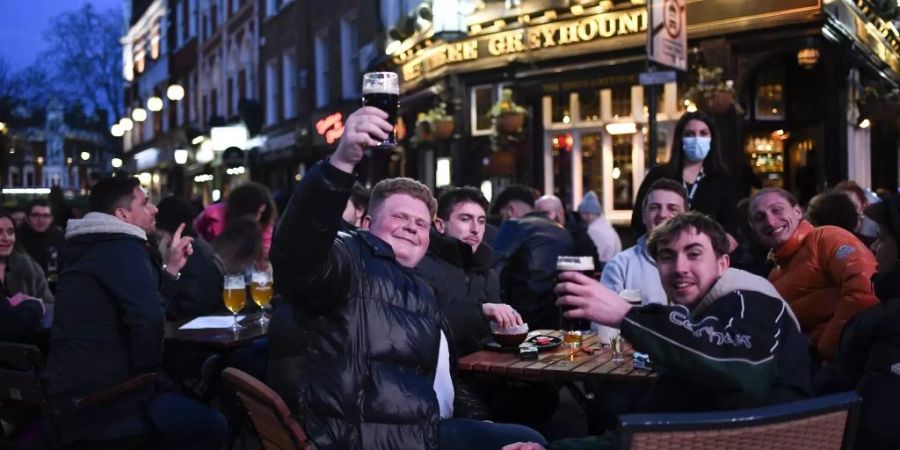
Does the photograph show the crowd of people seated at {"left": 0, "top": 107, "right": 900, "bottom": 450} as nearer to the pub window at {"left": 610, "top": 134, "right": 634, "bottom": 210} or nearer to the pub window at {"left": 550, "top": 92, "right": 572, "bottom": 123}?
the pub window at {"left": 610, "top": 134, "right": 634, "bottom": 210}

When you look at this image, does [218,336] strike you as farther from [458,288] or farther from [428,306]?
[428,306]

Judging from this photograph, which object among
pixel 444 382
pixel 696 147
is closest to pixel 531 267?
pixel 696 147

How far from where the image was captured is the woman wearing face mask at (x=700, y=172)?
6.88 meters

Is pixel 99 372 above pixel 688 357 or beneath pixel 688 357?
beneath

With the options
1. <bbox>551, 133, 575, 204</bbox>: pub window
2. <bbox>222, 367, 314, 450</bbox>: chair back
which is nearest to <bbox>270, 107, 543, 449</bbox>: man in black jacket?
<bbox>222, 367, 314, 450</bbox>: chair back

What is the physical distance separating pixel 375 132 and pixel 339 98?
20413mm

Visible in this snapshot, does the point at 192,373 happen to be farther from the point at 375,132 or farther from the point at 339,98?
the point at 339,98

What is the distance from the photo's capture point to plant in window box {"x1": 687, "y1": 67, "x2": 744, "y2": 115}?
10.8m

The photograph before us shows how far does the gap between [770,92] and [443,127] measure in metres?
5.13

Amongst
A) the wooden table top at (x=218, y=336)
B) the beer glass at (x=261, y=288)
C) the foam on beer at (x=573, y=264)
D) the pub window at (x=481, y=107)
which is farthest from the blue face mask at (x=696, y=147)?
the pub window at (x=481, y=107)

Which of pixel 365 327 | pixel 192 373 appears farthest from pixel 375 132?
Result: pixel 192 373

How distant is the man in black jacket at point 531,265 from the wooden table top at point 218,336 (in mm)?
1857

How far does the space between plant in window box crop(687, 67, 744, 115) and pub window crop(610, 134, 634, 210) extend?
1925 millimetres

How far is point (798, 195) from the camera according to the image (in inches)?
493
